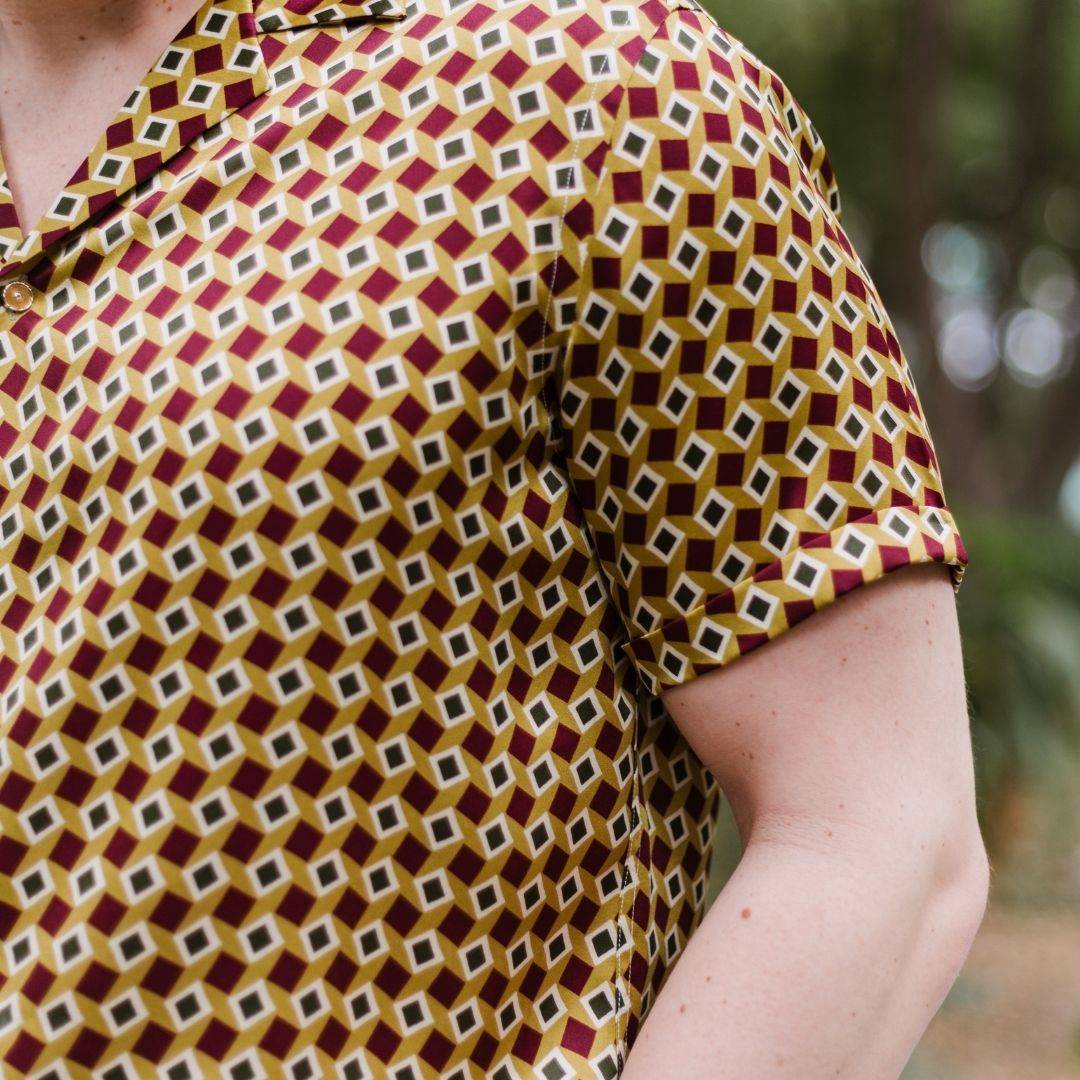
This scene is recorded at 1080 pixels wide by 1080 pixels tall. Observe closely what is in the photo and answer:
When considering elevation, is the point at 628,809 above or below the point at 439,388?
below

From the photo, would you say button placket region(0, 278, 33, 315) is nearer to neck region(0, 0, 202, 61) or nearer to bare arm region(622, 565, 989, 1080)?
neck region(0, 0, 202, 61)

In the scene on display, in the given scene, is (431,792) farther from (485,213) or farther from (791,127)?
(791,127)

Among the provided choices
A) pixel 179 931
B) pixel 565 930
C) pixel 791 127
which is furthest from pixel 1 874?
pixel 791 127

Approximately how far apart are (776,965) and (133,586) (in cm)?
51

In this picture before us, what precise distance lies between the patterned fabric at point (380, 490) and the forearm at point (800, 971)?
0.14 metres

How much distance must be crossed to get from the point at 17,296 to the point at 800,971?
0.73 m

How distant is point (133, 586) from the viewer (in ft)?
2.95

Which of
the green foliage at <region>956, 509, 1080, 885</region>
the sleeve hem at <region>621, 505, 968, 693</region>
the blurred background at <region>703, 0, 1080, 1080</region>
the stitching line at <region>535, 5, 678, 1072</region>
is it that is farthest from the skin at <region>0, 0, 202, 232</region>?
the green foliage at <region>956, 509, 1080, 885</region>

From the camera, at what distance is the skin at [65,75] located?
1.03m

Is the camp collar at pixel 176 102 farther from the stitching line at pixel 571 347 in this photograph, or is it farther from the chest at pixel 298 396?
the stitching line at pixel 571 347

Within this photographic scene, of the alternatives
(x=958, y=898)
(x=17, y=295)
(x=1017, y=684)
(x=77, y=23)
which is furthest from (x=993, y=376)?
(x=17, y=295)

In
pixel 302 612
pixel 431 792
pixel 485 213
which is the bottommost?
pixel 431 792

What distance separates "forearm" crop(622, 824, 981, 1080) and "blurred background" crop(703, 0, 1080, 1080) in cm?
294

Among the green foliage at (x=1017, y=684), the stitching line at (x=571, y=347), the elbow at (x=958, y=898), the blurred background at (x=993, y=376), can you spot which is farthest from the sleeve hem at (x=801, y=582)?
the green foliage at (x=1017, y=684)
